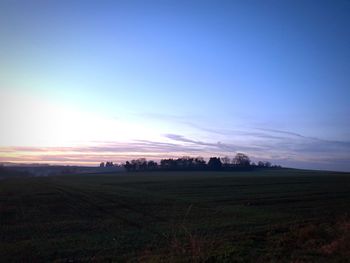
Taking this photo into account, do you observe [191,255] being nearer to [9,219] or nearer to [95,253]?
[95,253]

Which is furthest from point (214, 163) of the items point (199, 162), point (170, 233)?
point (170, 233)

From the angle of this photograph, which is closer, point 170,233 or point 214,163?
point 170,233

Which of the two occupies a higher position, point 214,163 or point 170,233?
point 214,163

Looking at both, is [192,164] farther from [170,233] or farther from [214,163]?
[170,233]

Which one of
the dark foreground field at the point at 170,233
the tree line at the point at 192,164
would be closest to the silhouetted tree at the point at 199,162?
the tree line at the point at 192,164

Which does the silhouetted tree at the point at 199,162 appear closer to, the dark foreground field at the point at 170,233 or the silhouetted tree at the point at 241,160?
the silhouetted tree at the point at 241,160

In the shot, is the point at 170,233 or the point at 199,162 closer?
the point at 170,233

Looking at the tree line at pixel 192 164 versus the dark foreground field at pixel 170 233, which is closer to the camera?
the dark foreground field at pixel 170 233

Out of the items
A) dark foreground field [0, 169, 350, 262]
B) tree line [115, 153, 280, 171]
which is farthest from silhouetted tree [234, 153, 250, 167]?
dark foreground field [0, 169, 350, 262]

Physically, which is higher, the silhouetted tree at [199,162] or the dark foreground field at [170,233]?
the silhouetted tree at [199,162]

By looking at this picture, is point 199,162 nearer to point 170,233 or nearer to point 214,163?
point 214,163

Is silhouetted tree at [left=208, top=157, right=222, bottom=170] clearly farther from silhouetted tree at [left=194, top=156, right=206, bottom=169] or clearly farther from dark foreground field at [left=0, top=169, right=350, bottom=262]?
dark foreground field at [left=0, top=169, right=350, bottom=262]

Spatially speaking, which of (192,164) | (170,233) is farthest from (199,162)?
(170,233)

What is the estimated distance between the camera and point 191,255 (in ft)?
38.8
